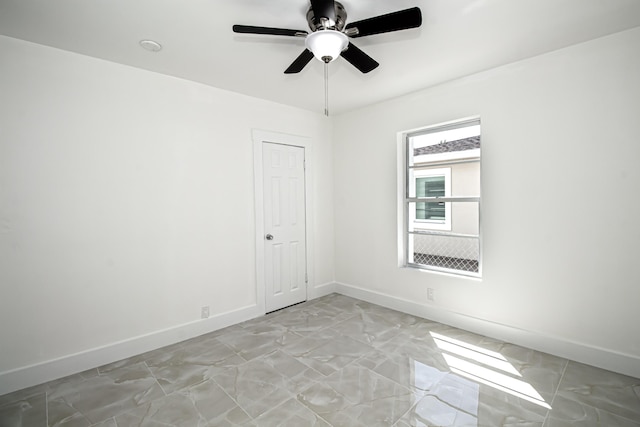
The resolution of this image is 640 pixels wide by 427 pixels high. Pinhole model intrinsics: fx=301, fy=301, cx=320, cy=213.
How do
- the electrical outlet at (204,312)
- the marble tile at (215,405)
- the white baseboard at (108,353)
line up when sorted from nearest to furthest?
the marble tile at (215,405) < the white baseboard at (108,353) < the electrical outlet at (204,312)

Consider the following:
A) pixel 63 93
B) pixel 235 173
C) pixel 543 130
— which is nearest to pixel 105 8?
pixel 63 93

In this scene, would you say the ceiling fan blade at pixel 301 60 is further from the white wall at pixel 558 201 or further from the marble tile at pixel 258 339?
the marble tile at pixel 258 339

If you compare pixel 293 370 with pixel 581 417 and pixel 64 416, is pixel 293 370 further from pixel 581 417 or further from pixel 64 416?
pixel 581 417

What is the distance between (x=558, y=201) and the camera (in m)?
2.65

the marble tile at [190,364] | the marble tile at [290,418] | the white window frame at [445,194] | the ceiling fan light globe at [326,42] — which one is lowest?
the marble tile at [290,418]

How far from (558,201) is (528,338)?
129cm

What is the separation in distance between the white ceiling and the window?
76 cm

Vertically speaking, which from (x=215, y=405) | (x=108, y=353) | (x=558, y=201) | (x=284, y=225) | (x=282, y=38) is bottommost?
(x=215, y=405)

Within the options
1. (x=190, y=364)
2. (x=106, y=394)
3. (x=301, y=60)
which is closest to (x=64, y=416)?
(x=106, y=394)

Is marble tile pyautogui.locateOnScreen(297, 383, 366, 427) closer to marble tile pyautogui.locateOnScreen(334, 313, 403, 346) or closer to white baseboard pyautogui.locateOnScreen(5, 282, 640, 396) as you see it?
marble tile pyautogui.locateOnScreen(334, 313, 403, 346)

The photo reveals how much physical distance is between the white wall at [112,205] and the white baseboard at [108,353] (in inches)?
0.7

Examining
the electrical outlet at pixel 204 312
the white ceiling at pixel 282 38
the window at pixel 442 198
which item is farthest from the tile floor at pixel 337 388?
the white ceiling at pixel 282 38

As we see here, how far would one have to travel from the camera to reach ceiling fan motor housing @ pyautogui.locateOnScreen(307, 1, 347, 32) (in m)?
1.78

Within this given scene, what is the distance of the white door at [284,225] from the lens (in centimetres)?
382
